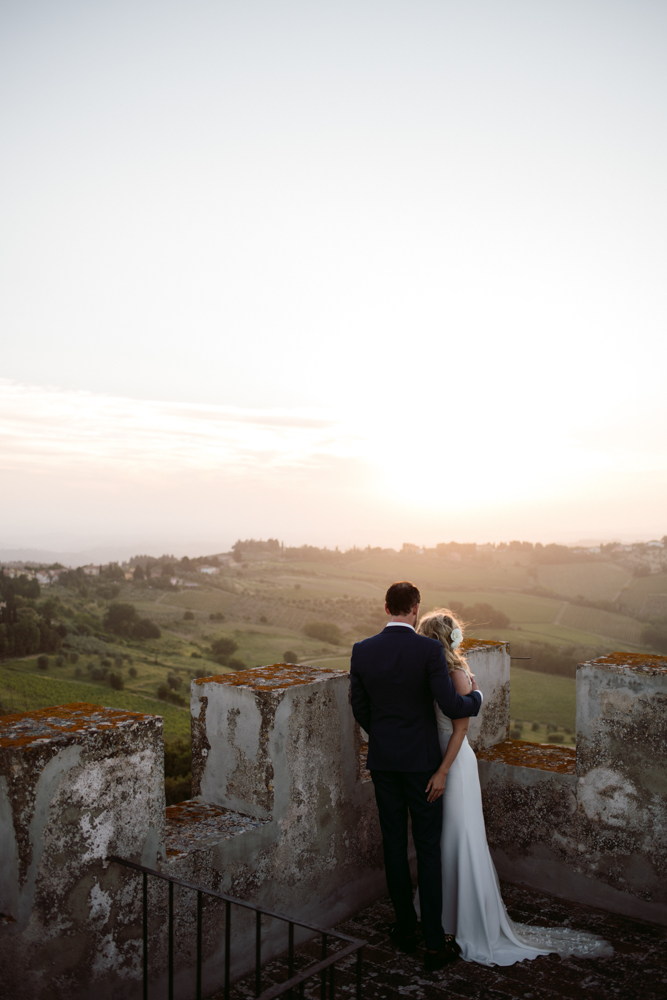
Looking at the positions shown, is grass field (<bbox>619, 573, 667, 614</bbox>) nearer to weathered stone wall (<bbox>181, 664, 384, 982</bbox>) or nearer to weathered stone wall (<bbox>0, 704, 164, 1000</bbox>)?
weathered stone wall (<bbox>181, 664, 384, 982</bbox>)

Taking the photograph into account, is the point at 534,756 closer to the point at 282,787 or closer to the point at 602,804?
the point at 602,804

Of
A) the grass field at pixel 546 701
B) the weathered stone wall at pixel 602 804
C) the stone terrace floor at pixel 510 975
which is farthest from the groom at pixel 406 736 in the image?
the grass field at pixel 546 701

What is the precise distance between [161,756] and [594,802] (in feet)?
9.60

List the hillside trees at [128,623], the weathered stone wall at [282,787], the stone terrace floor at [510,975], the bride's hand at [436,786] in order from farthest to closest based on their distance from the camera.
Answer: the hillside trees at [128,623], the bride's hand at [436,786], the weathered stone wall at [282,787], the stone terrace floor at [510,975]

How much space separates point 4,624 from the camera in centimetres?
4012

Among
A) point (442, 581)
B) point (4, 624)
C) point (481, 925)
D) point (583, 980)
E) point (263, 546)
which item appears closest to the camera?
point (583, 980)

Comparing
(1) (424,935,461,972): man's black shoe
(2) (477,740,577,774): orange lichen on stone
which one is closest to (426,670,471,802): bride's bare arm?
(1) (424,935,461,972): man's black shoe

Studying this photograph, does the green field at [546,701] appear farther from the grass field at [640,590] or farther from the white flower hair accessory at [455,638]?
the white flower hair accessory at [455,638]

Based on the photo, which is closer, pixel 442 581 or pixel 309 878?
pixel 309 878

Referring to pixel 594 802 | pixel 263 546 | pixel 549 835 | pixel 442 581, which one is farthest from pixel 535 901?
pixel 263 546

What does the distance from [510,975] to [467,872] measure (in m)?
0.51

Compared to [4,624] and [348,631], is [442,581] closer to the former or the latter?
[348,631]

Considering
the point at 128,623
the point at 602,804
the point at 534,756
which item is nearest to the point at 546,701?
the point at 128,623

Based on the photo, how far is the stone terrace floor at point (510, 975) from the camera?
3.40 metres
